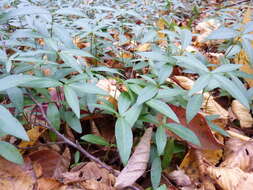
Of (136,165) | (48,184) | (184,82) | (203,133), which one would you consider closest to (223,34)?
(184,82)

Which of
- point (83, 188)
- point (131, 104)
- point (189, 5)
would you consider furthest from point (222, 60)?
point (189, 5)

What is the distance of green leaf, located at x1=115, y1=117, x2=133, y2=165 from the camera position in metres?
0.78

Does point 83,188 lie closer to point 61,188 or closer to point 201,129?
point 61,188

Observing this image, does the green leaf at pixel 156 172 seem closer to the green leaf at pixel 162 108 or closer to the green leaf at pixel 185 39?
the green leaf at pixel 162 108

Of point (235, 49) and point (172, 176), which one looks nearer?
point (172, 176)

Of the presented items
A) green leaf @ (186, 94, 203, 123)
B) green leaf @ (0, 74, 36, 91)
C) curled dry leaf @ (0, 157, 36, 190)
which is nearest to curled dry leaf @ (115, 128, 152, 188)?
green leaf @ (186, 94, 203, 123)

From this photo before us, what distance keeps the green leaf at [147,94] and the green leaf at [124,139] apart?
0.09 metres

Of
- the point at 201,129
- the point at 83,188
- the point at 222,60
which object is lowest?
the point at 83,188

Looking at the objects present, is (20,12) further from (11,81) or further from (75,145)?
(75,145)

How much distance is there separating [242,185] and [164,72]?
0.46 meters

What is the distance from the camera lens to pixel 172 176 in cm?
92

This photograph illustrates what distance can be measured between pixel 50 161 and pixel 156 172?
1.17ft

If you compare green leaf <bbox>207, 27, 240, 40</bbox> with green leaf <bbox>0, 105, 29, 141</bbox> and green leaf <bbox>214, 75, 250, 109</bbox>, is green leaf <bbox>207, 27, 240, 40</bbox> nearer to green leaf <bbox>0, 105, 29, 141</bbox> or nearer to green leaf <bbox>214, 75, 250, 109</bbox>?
green leaf <bbox>214, 75, 250, 109</bbox>

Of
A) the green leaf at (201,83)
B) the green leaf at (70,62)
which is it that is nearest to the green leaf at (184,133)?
the green leaf at (201,83)
